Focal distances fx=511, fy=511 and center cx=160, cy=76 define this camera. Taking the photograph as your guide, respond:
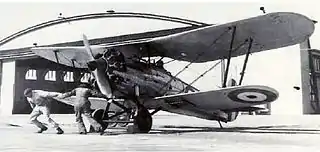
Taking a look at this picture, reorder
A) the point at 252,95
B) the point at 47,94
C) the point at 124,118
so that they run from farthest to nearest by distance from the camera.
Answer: the point at 124,118, the point at 47,94, the point at 252,95

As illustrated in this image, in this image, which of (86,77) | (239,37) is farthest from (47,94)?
(239,37)

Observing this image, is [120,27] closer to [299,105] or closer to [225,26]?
[225,26]

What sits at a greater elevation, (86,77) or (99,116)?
(86,77)

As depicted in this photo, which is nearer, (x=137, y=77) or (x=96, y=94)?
(x=96, y=94)

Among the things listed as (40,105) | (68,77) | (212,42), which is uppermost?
(212,42)

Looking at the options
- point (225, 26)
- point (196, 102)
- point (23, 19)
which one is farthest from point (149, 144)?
point (23, 19)

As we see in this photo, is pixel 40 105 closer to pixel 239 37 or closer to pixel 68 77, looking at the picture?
pixel 68 77
